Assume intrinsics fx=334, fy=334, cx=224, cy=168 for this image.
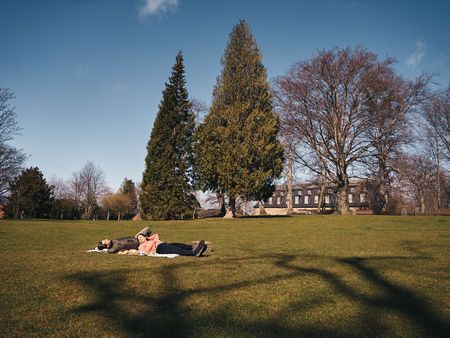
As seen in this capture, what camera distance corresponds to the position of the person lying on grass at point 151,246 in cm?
1139

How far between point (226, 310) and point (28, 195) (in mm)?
52092

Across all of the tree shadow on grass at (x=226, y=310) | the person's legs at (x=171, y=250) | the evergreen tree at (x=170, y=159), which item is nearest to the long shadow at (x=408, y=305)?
the tree shadow on grass at (x=226, y=310)

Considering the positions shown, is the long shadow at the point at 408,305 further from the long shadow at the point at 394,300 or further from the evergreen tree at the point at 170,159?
the evergreen tree at the point at 170,159

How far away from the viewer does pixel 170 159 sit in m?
42.1

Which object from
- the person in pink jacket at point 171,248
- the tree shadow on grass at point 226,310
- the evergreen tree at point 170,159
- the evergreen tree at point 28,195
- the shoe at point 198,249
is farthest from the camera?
the evergreen tree at point 28,195

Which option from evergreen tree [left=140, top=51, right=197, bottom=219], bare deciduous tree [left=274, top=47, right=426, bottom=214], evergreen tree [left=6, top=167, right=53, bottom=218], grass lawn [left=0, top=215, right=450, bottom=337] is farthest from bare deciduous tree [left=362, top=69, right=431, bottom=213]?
evergreen tree [left=6, top=167, right=53, bottom=218]

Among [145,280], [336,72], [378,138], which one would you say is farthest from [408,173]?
[145,280]

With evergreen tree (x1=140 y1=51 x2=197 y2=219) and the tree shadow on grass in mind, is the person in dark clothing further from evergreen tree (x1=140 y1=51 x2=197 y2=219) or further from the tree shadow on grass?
evergreen tree (x1=140 y1=51 x2=197 y2=219)

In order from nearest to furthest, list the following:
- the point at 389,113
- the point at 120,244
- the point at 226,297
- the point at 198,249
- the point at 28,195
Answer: the point at 226,297, the point at 198,249, the point at 120,244, the point at 389,113, the point at 28,195

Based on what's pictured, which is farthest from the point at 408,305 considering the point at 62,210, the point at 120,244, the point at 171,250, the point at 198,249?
the point at 62,210

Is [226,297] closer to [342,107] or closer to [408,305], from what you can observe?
[408,305]

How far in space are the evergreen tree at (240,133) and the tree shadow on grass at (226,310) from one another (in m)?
26.9

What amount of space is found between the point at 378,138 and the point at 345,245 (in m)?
26.3

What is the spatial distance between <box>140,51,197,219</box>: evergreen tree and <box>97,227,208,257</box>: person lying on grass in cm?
2830
